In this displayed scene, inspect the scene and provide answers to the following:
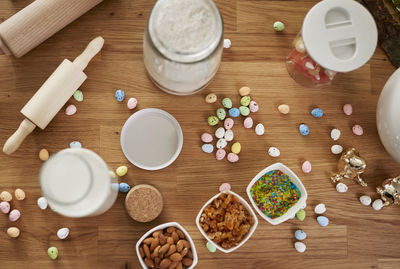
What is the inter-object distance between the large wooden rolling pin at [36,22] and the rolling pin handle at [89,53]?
70 millimetres

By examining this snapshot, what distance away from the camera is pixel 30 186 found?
0.86 meters

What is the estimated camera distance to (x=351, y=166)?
846 mm

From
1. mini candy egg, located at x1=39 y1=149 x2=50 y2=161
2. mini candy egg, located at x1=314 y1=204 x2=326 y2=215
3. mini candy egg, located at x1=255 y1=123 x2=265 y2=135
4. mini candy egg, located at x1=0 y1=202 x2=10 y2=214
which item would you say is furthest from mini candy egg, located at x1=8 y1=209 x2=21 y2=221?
mini candy egg, located at x1=314 y1=204 x2=326 y2=215

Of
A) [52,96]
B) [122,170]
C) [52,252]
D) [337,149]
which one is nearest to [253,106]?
[337,149]

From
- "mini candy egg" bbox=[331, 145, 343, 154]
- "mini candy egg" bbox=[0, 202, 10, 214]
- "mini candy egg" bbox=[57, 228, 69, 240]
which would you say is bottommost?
"mini candy egg" bbox=[57, 228, 69, 240]

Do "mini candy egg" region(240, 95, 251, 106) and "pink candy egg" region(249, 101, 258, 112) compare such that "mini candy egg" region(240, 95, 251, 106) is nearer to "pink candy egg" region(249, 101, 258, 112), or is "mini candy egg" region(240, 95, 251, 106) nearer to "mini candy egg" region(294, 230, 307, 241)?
"pink candy egg" region(249, 101, 258, 112)

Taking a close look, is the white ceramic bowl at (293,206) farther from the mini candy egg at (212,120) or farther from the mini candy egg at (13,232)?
the mini candy egg at (13,232)

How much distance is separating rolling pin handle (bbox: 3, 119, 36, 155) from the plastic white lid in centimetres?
57

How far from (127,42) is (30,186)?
0.38 metres

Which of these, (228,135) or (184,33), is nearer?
(184,33)

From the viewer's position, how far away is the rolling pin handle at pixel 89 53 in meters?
0.82

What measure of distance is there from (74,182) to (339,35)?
555 millimetres

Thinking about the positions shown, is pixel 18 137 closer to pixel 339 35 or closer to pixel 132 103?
pixel 132 103

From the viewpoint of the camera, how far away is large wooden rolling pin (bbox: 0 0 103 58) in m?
0.78
